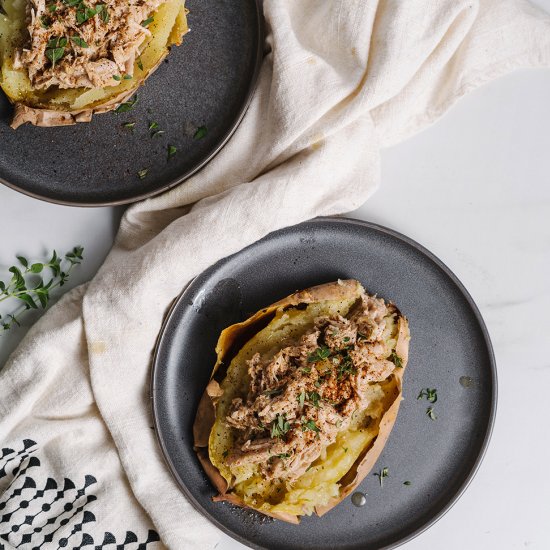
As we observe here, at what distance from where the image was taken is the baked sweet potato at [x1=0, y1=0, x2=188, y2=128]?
104 inches

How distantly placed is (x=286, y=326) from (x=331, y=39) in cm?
134

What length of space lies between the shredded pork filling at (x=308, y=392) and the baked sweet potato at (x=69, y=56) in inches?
52.1

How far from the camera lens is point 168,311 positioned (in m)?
3.08

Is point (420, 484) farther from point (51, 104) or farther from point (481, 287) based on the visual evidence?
point (51, 104)

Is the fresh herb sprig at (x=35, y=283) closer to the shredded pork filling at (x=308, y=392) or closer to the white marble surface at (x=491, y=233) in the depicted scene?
the white marble surface at (x=491, y=233)

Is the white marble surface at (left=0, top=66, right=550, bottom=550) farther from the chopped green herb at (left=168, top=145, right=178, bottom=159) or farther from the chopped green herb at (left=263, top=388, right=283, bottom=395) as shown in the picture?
the chopped green herb at (left=263, top=388, right=283, bottom=395)

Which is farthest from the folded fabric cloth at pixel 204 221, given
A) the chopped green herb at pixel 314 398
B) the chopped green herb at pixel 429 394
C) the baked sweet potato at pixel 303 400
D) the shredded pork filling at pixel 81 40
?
the chopped green herb at pixel 429 394

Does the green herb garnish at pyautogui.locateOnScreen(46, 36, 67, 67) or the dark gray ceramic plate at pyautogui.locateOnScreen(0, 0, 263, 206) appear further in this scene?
the dark gray ceramic plate at pyautogui.locateOnScreen(0, 0, 263, 206)

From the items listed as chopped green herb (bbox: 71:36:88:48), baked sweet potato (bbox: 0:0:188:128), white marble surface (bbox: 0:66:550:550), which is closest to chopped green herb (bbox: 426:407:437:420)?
white marble surface (bbox: 0:66:550:550)

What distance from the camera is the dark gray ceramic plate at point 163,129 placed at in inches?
120

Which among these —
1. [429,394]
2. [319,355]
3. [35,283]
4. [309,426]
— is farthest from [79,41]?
[429,394]

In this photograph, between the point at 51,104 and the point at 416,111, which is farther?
the point at 416,111

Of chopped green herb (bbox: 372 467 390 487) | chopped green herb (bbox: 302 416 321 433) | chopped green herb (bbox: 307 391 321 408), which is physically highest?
chopped green herb (bbox: 307 391 321 408)

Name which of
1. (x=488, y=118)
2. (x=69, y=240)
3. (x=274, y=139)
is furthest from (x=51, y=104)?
(x=488, y=118)
